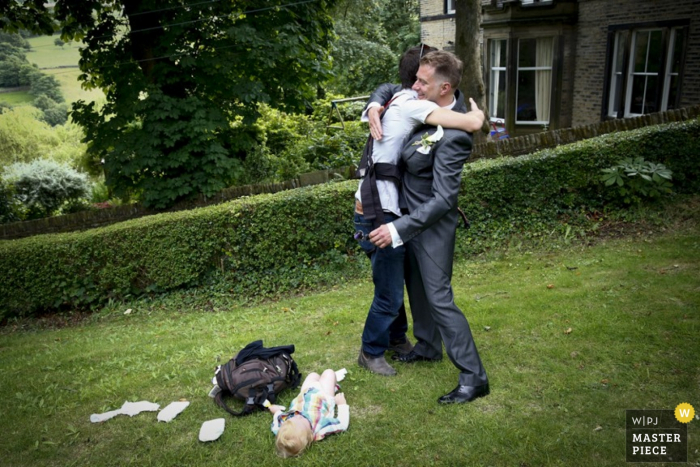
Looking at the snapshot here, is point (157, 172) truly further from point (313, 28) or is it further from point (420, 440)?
point (420, 440)

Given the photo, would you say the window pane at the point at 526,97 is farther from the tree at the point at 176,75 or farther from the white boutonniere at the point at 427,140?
the white boutonniere at the point at 427,140

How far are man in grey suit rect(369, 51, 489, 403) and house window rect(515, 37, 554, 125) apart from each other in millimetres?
13939

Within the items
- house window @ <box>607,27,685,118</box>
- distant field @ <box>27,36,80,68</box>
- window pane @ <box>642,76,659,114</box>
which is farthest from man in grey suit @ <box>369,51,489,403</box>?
distant field @ <box>27,36,80,68</box>

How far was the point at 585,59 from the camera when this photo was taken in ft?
49.6

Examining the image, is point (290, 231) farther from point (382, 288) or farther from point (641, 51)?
point (641, 51)

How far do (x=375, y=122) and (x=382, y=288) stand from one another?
49.2 inches

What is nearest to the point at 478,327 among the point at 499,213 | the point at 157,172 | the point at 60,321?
the point at 499,213

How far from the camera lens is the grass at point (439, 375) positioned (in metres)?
3.34

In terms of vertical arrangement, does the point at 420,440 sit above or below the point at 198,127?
below

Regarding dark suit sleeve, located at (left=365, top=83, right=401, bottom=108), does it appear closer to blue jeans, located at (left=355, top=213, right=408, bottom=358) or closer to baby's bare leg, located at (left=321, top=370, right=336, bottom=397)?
blue jeans, located at (left=355, top=213, right=408, bottom=358)

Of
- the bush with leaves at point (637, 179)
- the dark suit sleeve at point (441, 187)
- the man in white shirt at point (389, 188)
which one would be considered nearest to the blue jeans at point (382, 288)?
the man in white shirt at point (389, 188)

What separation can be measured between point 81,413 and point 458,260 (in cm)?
503

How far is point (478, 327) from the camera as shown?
4980mm

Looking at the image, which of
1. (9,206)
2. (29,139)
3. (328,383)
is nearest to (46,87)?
(29,139)
